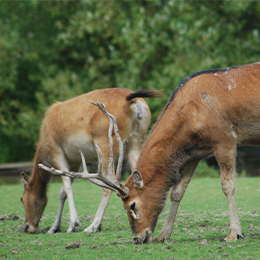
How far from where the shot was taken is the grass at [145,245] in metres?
5.34

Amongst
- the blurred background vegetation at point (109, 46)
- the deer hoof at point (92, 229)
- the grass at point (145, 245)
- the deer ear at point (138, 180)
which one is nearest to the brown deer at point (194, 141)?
the deer ear at point (138, 180)

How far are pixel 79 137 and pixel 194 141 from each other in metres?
2.84

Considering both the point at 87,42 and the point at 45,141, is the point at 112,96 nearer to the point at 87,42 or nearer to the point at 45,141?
the point at 45,141

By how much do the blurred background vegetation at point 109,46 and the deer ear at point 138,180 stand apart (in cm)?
1311

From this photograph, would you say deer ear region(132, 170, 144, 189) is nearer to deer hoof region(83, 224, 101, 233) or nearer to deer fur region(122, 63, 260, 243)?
deer fur region(122, 63, 260, 243)

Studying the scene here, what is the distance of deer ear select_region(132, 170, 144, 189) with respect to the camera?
19.2ft

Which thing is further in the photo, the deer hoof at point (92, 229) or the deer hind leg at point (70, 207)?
the deer hind leg at point (70, 207)

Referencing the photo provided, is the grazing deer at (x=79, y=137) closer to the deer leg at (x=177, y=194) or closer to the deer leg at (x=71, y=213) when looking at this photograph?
the deer leg at (x=71, y=213)

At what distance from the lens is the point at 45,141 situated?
877 cm

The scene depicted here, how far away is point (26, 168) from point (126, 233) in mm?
14957

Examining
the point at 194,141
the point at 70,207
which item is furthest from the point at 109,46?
the point at 194,141

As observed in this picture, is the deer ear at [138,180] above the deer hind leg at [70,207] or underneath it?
above

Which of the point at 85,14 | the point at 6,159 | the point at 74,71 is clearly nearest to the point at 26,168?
the point at 6,159

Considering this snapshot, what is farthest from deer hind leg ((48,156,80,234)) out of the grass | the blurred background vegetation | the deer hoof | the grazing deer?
the blurred background vegetation
